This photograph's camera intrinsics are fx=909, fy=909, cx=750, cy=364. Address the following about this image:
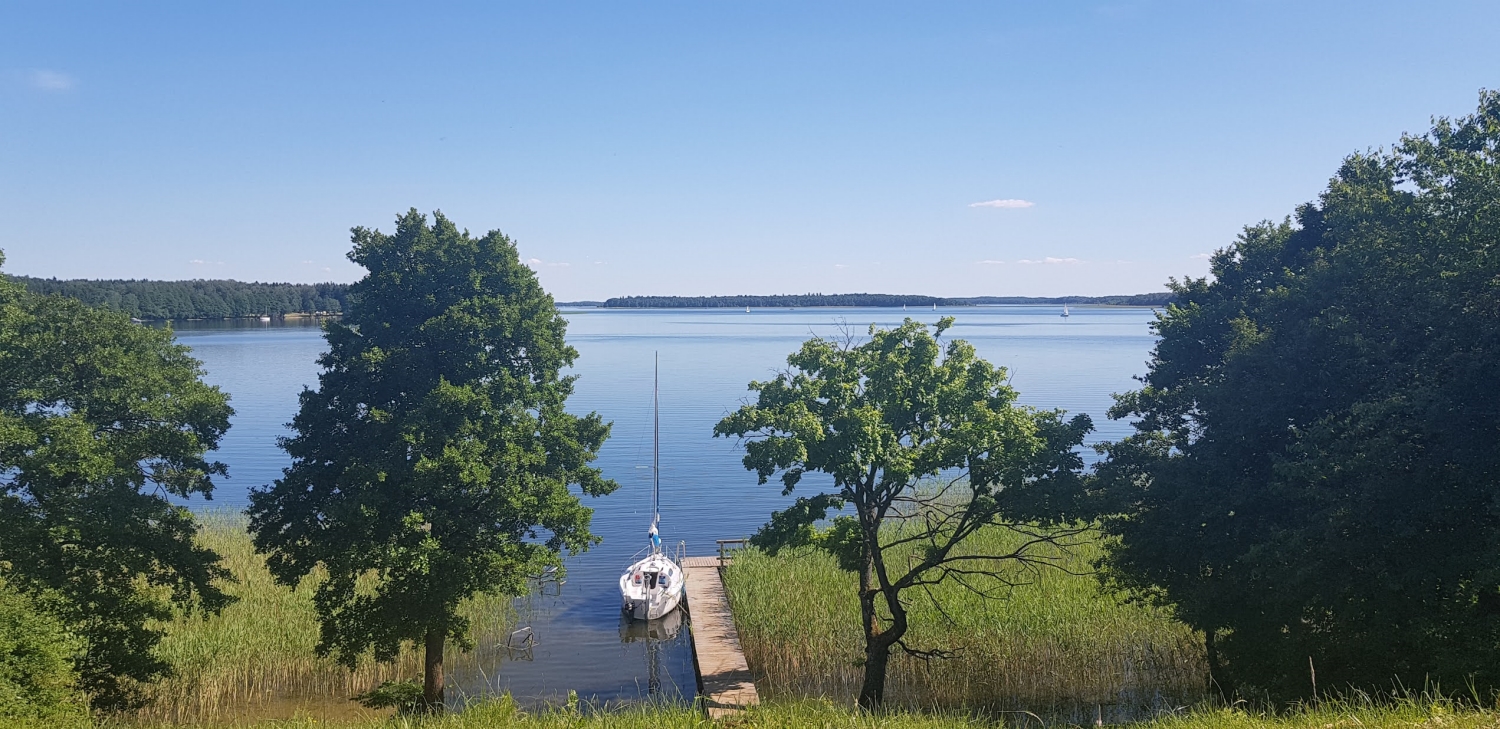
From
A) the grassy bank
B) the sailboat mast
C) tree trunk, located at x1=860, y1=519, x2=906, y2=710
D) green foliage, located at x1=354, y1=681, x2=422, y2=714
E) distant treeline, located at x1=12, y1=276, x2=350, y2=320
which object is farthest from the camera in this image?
distant treeline, located at x1=12, y1=276, x2=350, y2=320

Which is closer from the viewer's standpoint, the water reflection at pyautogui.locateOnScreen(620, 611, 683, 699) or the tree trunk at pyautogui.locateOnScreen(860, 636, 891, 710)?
the tree trunk at pyautogui.locateOnScreen(860, 636, 891, 710)

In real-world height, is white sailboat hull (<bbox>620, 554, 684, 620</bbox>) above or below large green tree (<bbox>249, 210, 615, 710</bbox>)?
below

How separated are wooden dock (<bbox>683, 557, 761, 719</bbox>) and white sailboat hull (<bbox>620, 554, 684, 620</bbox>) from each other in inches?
21.3

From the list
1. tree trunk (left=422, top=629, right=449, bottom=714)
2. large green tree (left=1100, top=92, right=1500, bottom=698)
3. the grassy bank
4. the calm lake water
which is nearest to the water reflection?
the calm lake water

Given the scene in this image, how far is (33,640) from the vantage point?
13289mm

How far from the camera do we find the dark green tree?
1709 centimetres

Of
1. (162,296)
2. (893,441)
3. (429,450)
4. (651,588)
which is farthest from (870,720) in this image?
(162,296)

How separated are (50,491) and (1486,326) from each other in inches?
961

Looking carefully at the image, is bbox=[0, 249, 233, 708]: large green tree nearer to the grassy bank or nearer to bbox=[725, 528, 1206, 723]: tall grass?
the grassy bank

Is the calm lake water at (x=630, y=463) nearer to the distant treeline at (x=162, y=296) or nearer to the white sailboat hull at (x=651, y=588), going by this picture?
the white sailboat hull at (x=651, y=588)

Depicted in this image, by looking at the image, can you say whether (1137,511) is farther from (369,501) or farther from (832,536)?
(369,501)

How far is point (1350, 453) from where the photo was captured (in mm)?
13750

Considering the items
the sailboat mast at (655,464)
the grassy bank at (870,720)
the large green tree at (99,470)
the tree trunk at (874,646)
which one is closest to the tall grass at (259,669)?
the large green tree at (99,470)

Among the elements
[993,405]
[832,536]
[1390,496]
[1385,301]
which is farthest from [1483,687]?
[832,536]
